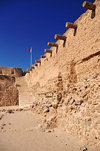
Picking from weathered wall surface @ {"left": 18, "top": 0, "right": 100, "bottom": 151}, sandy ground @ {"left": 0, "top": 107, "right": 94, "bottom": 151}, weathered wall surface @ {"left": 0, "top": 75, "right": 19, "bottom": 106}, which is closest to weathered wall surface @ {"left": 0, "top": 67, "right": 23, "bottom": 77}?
weathered wall surface @ {"left": 0, "top": 75, "right": 19, "bottom": 106}

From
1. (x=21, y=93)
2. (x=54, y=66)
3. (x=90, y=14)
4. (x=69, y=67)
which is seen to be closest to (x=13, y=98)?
(x=21, y=93)

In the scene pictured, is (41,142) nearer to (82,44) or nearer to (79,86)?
(79,86)

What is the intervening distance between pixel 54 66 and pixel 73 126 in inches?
238

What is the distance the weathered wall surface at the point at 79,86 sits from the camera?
2.54 metres

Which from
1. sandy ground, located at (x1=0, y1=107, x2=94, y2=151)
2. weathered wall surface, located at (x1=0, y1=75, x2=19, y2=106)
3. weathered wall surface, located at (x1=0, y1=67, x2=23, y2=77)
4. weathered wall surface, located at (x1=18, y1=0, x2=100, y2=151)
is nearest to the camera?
sandy ground, located at (x1=0, y1=107, x2=94, y2=151)

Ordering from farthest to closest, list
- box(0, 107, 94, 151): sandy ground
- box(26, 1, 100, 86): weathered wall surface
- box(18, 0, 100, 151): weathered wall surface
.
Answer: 1. box(26, 1, 100, 86): weathered wall surface
2. box(18, 0, 100, 151): weathered wall surface
3. box(0, 107, 94, 151): sandy ground

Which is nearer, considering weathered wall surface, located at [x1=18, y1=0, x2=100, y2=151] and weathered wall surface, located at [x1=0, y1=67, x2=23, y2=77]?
weathered wall surface, located at [x1=18, y1=0, x2=100, y2=151]

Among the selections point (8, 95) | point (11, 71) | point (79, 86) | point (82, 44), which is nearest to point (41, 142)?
point (79, 86)

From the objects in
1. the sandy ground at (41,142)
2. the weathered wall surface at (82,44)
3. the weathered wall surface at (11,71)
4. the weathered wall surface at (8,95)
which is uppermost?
the weathered wall surface at (11,71)

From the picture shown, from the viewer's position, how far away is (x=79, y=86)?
3510mm

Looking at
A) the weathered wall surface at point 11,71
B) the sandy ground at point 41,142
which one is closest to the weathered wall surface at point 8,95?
the weathered wall surface at point 11,71

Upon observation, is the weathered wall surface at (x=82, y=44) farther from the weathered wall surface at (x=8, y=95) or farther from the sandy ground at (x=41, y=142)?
the weathered wall surface at (x=8, y=95)

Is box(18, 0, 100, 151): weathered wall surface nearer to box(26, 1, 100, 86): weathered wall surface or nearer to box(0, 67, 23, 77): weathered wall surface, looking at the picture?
box(26, 1, 100, 86): weathered wall surface

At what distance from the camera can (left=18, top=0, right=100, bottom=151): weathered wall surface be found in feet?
8.32
